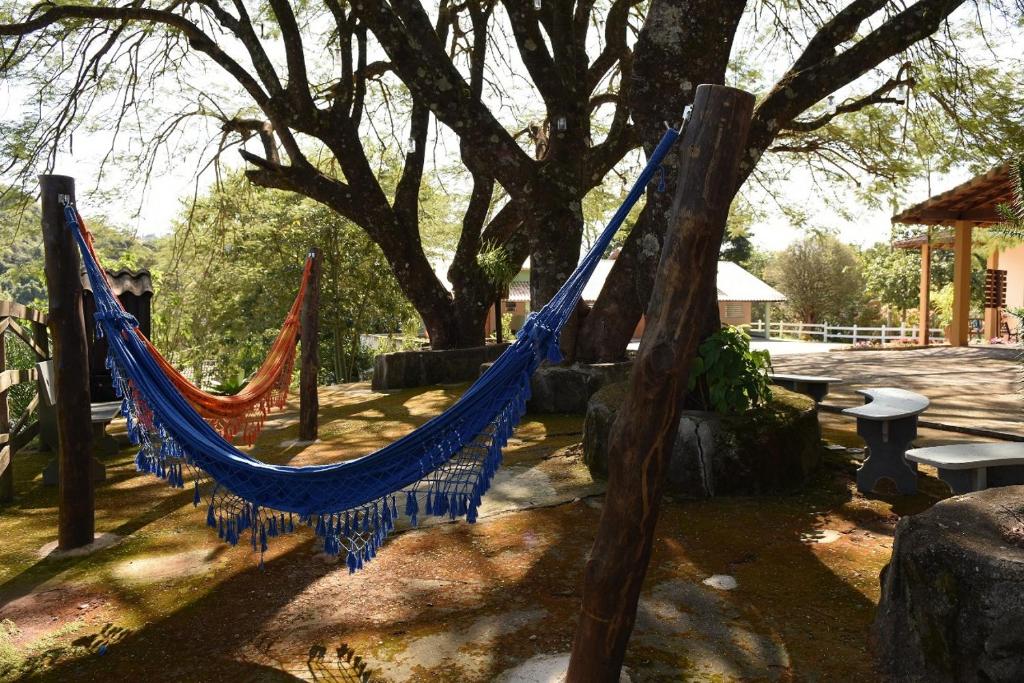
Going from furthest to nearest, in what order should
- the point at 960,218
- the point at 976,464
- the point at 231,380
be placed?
the point at 960,218
the point at 231,380
the point at 976,464

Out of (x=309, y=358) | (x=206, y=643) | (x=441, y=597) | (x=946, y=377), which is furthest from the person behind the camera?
(x=946, y=377)

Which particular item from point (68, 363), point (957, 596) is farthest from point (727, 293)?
point (957, 596)

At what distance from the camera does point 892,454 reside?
10.7 feet

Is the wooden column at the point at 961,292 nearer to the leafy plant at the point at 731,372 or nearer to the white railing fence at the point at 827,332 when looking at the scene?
the white railing fence at the point at 827,332

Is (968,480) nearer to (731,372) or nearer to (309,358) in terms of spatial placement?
(731,372)

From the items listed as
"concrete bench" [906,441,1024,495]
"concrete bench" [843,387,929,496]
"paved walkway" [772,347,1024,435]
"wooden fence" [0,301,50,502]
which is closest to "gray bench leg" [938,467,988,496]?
"concrete bench" [906,441,1024,495]

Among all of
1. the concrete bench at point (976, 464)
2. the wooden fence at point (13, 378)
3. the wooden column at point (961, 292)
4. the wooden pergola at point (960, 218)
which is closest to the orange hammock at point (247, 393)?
the wooden fence at point (13, 378)

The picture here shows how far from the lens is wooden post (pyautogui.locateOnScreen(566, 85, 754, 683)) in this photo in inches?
66.4

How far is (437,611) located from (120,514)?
76.6 inches

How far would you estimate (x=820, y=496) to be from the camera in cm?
329

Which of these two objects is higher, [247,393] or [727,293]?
[727,293]

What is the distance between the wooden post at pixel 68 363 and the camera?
286cm

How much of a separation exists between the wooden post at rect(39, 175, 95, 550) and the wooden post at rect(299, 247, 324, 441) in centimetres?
194

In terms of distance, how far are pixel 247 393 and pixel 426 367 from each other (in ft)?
11.6
